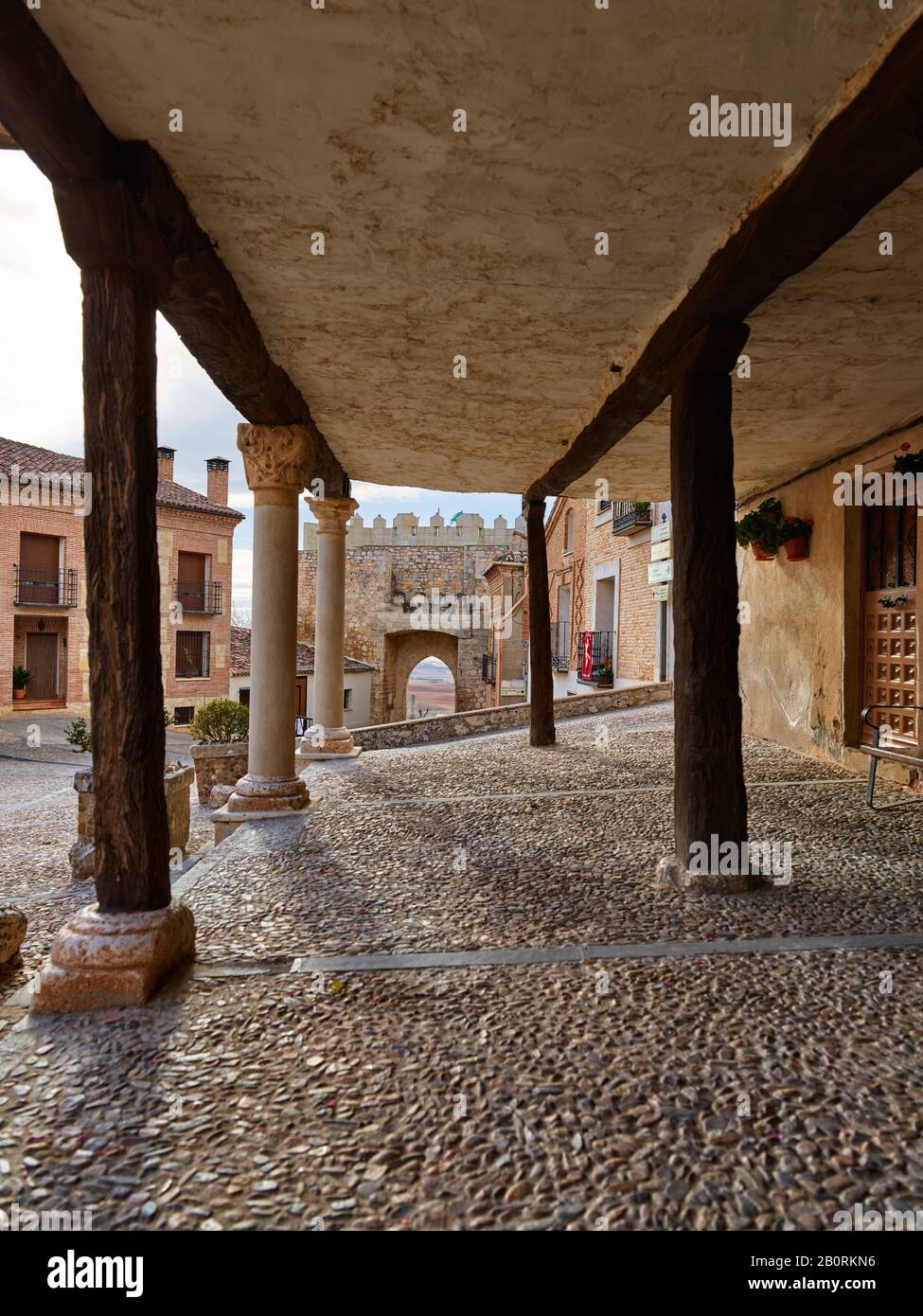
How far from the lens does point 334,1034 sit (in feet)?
7.19

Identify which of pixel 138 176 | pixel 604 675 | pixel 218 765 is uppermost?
pixel 138 176

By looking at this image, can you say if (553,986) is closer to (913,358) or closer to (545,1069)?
(545,1069)

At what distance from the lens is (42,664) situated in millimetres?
20828

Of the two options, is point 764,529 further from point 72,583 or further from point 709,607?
point 72,583

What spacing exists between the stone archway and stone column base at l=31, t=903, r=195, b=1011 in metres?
22.1

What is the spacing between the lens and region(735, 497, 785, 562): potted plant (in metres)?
7.36

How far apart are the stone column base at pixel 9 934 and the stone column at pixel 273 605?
212cm

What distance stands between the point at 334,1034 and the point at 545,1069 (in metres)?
0.64

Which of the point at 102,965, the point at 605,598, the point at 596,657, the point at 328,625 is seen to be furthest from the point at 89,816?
the point at 605,598

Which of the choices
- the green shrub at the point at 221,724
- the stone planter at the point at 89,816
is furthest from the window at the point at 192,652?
the stone planter at the point at 89,816

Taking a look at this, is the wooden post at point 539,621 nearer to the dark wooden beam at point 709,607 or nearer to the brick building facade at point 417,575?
the dark wooden beam at point 709,607

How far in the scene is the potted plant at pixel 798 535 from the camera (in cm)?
718

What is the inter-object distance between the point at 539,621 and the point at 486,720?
3140 mm
